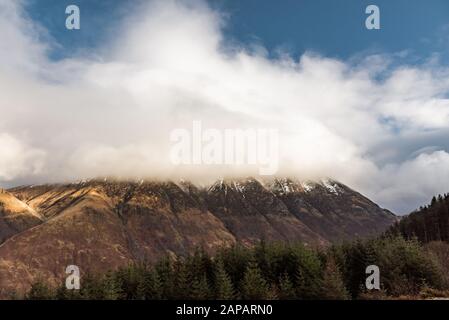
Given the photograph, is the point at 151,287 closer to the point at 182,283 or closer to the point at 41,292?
the point at 182,283

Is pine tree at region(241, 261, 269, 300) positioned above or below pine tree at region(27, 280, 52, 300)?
above

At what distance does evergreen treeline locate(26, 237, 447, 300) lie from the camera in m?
65.1

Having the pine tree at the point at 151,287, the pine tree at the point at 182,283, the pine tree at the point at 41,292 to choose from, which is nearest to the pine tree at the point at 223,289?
the pine tree at the point at 182,283

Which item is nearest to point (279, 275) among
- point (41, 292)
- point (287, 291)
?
point (287, 291)

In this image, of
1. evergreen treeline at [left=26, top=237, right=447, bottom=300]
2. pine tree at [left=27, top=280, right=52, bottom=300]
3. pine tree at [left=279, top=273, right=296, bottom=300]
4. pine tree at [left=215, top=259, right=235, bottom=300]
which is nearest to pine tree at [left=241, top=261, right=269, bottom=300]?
evergreen treeline at [left=26, top=237, right=447, bottom=300]

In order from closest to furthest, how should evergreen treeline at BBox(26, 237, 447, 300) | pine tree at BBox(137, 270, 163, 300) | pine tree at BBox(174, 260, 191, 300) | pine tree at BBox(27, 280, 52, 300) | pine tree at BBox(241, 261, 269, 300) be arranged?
evergreen treeline at BBox(26, 237, 447, 300) < pine tree at BBox(241, 261, 269, 300) < pine tree at BBox(174, 260, 191, 300) < pine tree at BBox(137, 270, 163, 300) < pine tree at BBox(27, 280, 52, 300)

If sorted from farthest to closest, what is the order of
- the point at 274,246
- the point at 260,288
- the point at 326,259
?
the point at 274,246, the point at 326,259, the point at 260,288

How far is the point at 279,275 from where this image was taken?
265ft

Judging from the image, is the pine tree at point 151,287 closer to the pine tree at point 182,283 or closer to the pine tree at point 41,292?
the pine tree at point 182,283

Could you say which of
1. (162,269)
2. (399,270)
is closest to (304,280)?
(399,270)

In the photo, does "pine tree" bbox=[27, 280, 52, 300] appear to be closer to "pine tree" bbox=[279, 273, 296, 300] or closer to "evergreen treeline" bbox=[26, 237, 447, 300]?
"evergreen treeline" bbox=[26, 237, 447, 300]
